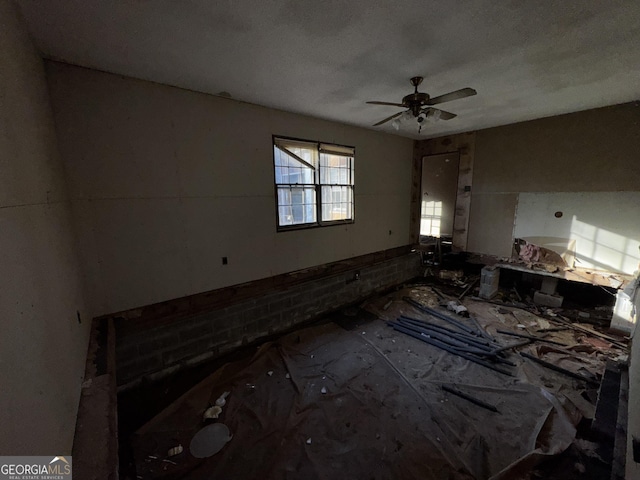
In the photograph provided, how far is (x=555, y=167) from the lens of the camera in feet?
13.7

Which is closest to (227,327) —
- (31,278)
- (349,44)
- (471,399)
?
(31,278)

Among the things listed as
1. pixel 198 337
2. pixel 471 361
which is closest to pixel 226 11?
pixel 198 337

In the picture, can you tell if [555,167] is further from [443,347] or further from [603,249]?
[443,347]

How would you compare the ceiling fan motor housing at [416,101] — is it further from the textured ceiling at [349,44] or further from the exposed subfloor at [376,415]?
the exposed subfloor at [376,415]

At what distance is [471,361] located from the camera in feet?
10.1

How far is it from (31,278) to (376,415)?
2.70 metres

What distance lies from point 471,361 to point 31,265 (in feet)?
13.2

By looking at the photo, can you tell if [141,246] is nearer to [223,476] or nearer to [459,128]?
[223,476]

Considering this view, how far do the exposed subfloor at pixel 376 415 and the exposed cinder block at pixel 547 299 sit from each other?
0.92 m

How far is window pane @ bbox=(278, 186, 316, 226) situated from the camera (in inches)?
147

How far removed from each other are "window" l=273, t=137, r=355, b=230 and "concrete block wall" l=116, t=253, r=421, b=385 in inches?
43.0

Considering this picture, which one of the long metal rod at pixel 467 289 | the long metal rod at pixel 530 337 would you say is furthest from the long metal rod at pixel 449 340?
the long metal rod at pixel 467 289

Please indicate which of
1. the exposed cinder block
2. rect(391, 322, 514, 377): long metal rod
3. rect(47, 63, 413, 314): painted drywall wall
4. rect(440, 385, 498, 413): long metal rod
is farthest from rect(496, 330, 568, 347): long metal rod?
rect(47, 63, 413, 314): painted drywall wall

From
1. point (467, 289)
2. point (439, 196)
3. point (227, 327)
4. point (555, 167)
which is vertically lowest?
point (467, 289)
